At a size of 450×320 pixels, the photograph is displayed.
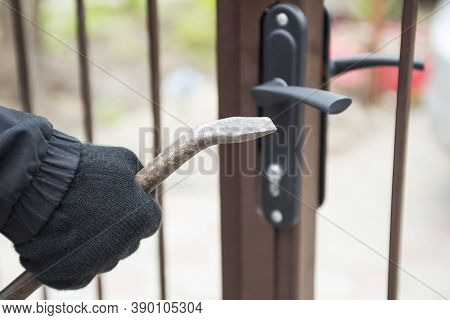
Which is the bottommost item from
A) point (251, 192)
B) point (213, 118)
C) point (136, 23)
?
point (213, 118)

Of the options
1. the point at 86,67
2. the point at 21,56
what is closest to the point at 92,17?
the point at 21,56

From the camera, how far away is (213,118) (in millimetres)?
3527

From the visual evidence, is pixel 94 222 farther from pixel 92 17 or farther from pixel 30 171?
pixel 92 17

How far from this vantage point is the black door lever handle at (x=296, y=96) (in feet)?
2.76

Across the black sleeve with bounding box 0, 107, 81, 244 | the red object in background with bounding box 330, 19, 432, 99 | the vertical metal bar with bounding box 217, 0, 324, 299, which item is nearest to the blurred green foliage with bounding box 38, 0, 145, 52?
the red object in background with bounding box 330, 19, 432, 99

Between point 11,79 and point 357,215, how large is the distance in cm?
180

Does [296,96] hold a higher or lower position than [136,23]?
higher

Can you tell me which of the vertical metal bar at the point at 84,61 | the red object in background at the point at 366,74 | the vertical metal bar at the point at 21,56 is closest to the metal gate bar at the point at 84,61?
the vertical metal bar at the point at 84,61

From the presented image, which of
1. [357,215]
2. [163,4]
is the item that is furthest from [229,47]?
[163,4]

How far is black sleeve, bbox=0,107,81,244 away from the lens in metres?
0.75

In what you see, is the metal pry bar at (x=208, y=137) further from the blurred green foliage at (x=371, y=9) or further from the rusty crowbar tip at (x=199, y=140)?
the blurred green foliage at (x=371, y=9)

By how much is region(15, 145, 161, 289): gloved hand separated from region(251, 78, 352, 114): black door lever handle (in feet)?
0.73

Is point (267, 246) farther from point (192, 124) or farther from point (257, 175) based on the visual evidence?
point (192, 124)

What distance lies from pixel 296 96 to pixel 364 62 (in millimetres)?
162
